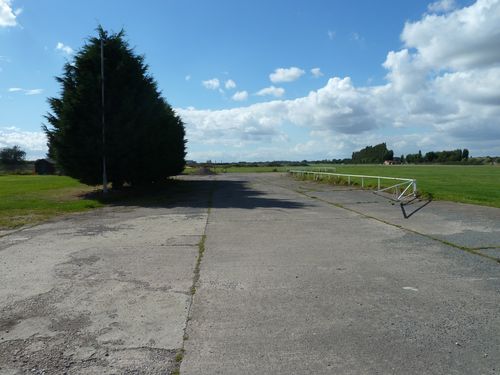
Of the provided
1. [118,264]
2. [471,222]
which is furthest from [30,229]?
[471,222]

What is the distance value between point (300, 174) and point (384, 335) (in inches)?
1769

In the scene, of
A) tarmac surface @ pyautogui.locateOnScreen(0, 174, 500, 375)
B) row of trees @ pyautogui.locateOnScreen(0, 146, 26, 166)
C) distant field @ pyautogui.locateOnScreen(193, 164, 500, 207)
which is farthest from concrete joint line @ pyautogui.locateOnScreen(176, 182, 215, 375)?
row of trees @ pyautogui.locateOnScreen(0, 146, 26, 166)

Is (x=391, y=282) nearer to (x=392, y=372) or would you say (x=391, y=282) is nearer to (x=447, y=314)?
(x=447, y=314)

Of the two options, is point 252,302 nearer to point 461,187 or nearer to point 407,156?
point 461,187

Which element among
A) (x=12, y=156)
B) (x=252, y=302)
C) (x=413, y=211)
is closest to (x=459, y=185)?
(x=413, y=211)

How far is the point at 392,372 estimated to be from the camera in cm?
346

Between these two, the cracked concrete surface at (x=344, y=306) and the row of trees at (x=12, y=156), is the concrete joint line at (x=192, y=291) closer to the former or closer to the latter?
the cracked concrete surface at (x=344, y=306)

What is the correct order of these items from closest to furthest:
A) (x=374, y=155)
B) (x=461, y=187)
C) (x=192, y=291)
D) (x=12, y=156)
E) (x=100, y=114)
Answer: (x=192, y=291), (x=100, y=114), (x=461, y=187), (x=12, y=156), (x=374, y=155)

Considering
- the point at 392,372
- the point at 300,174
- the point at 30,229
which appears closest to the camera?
the point at 392,372

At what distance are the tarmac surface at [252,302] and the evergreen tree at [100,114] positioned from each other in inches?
469

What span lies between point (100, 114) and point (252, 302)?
1888 centimetres

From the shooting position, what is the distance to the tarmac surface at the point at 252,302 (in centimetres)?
371

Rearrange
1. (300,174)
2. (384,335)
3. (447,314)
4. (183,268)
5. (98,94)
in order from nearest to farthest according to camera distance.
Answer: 1. (384,335)
2. (447,314)
3. (183,268)
4. (98,94)
5. (300,174)

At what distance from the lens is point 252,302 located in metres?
5.20
